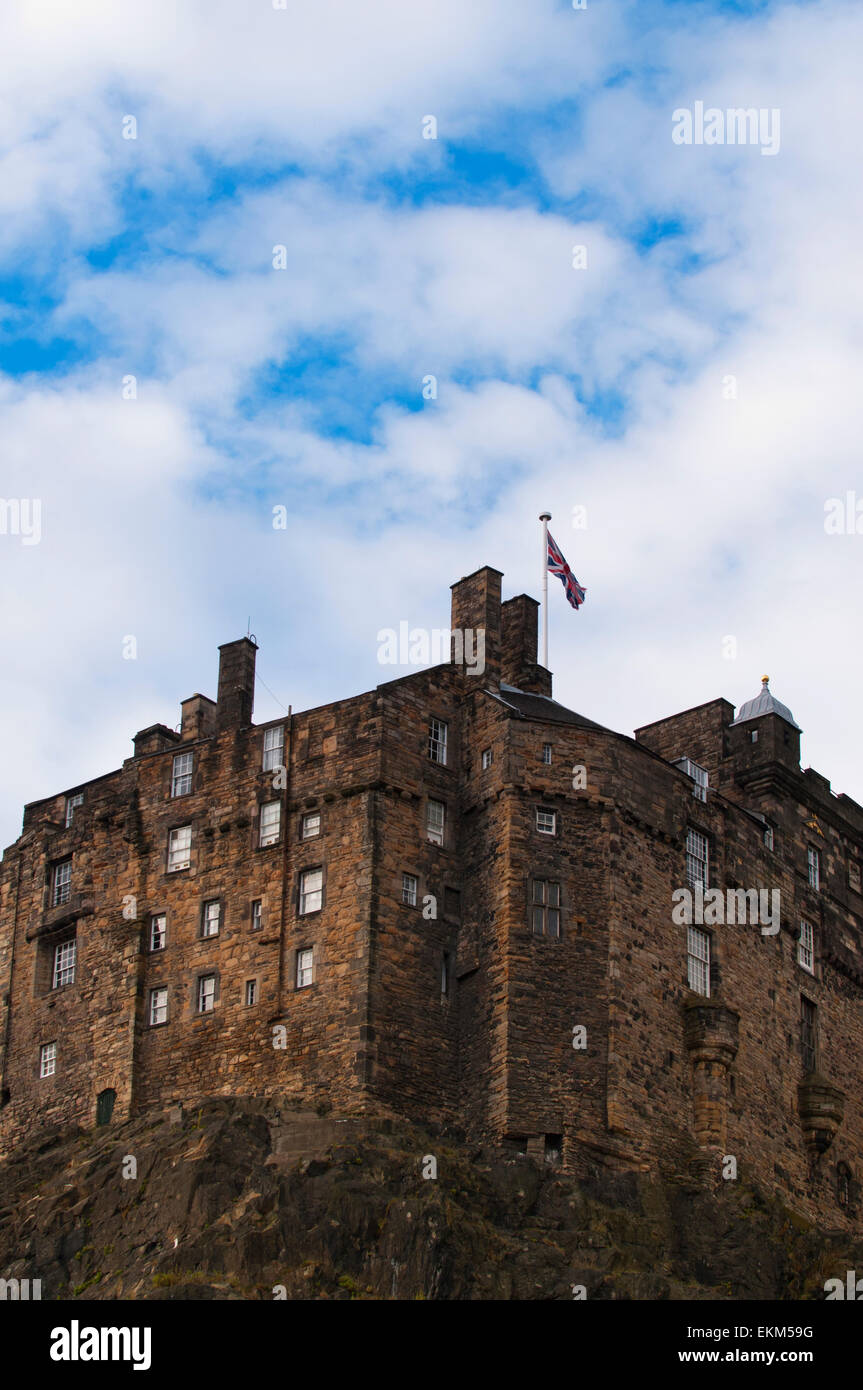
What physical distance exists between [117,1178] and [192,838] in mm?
12336

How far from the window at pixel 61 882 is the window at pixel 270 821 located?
8927 mm

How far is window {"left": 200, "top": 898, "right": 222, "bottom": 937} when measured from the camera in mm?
73000

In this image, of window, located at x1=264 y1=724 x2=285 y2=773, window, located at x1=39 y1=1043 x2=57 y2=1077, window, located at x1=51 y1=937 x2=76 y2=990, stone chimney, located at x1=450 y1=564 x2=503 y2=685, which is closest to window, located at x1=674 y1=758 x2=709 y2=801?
stone chimney, located at x1=450 y1=564 x2=503 y2=685

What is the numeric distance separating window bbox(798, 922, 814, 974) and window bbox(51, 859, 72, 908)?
23.7 m

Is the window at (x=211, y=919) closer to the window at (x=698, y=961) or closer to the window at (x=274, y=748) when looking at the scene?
the window at (x=274, y=748)

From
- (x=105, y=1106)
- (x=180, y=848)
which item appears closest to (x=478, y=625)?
(x=180, y=848)

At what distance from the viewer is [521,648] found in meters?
78.4

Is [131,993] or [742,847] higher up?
[742,847]

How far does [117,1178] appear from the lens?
2621 inches

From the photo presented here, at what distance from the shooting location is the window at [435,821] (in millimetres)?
71500

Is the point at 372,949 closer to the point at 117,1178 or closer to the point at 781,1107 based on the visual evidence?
the point at 117,1178

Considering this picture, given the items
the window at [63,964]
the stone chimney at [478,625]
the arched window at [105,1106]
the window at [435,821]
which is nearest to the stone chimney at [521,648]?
the stone chimney at [478,625]

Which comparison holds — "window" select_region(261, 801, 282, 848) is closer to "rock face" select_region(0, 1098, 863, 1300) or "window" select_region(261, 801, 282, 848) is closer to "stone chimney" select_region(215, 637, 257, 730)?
"stone chimney" select_region(215, 637, 257, 730)
